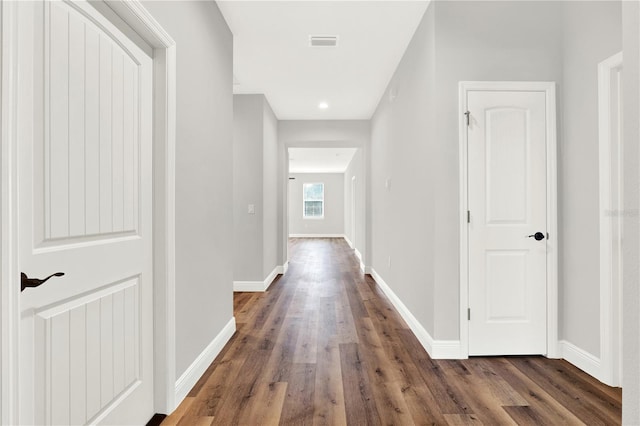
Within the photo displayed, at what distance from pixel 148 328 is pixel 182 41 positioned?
63.7 inches

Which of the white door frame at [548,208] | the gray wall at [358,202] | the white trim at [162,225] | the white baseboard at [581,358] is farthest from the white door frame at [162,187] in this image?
the gray wall at [358,202]

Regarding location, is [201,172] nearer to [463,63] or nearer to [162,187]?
[162,187]

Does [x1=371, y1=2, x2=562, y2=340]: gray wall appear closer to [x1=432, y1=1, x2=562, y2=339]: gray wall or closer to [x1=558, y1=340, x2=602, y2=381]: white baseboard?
[x1=432, y1=1, x2=562, y2=339]: gray wall

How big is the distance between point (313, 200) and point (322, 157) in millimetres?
4452

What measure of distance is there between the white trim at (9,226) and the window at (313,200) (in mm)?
13156

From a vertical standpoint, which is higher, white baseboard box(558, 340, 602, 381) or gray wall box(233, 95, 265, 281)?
gray wall box(233, 95, 265, 281)

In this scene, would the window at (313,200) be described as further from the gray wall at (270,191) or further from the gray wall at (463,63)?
the gray wall at (463,63)

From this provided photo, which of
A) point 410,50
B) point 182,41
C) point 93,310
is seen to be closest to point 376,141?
point 410,50

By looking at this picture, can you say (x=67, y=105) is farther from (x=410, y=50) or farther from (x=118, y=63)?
(x=410, y=50)

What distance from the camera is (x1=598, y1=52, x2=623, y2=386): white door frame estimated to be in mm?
2115

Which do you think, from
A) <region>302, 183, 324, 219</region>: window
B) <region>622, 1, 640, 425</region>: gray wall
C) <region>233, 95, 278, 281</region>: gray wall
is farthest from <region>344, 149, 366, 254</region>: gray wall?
<region>622, 1, 640, 425</region>: gray wall

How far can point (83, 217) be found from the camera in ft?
4.17

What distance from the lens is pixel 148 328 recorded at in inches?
67.9

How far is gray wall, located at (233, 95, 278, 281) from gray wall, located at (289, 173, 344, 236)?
30.8 feet
